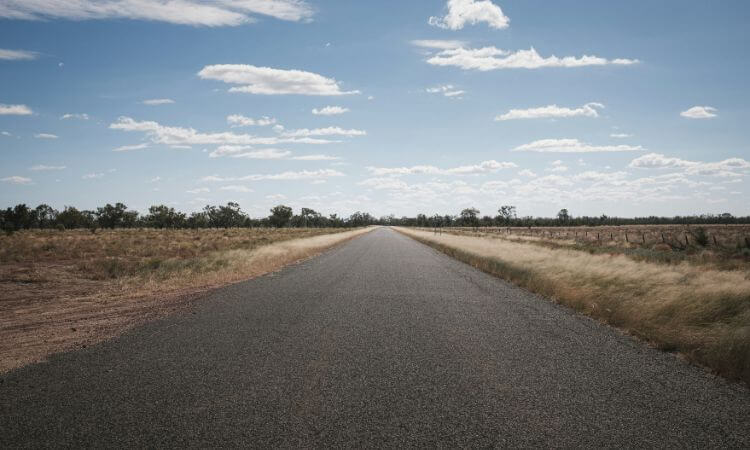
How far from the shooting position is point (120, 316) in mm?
9992

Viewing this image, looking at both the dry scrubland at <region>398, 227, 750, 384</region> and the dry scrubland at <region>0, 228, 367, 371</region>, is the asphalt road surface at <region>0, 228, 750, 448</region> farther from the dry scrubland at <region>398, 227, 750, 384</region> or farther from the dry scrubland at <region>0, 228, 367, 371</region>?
the dry scrubland at <region>0, 228, 367, 371</region>

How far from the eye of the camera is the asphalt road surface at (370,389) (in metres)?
4.03

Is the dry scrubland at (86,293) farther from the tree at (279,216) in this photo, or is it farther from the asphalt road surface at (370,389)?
the tree at (279,216)

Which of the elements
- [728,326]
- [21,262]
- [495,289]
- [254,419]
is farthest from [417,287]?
[21,262]

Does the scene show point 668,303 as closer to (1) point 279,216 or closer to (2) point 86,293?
(2) point 86,293

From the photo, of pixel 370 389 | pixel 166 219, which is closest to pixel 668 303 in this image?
pixel 370 389

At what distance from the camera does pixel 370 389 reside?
5.14 m

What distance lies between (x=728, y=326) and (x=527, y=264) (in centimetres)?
1182

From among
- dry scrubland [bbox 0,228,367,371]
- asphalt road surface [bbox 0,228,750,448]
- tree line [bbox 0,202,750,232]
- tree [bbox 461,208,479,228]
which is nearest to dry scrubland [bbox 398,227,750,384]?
asphalt road surface [bbox 0,228,750,448]

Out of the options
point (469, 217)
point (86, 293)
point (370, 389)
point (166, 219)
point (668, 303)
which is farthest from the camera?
point (469, 217)

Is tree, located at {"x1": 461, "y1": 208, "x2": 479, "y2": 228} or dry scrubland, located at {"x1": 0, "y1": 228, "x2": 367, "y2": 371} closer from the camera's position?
dry scrubland, located at {"x1": 0, "y1": 228, "x2": 367, "y2": 371}

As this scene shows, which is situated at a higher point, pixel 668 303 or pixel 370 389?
pixel 668 303

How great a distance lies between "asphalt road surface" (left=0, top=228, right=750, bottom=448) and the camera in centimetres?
403

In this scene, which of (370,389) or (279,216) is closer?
(370,389)
